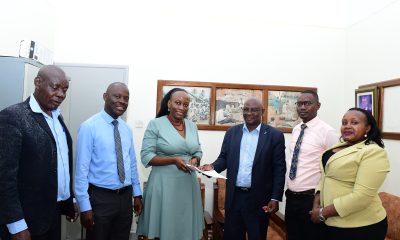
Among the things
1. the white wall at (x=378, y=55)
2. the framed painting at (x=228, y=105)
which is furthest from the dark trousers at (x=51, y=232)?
the white wall at (x=378, y=55)

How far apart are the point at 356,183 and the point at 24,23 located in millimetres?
3255

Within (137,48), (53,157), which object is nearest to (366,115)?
(53,157)

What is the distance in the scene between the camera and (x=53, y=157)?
1571 millimetres

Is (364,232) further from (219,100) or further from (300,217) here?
(219,100)

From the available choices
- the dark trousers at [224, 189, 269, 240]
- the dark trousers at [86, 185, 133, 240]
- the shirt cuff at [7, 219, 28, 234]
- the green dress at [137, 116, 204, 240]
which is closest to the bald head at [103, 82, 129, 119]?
the green dress at [137, 116, 204, 240]

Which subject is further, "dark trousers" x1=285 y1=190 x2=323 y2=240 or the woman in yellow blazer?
"dark trousers" x1=285 y1=190 x2=323 y2=240

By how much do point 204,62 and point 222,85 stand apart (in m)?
0.38

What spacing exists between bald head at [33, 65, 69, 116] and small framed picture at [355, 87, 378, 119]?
318cm

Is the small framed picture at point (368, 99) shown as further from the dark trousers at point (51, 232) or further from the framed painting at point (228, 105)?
the dark trousers at point (51, 232)

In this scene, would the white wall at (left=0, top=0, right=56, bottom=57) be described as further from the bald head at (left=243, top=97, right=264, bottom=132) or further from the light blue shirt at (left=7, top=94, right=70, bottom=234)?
the bald head at (left=243, top=97, right=264, bottom=132)

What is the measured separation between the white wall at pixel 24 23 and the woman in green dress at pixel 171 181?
1.70m

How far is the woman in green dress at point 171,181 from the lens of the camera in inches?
81.7

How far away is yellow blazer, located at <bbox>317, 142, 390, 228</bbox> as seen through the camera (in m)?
1.69

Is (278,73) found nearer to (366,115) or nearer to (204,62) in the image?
(204,62)
